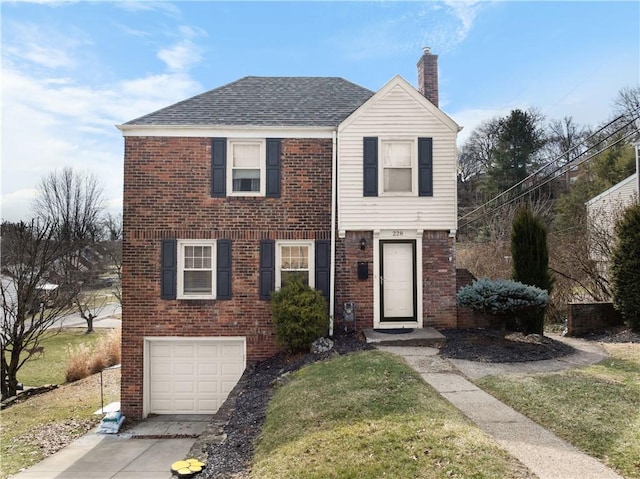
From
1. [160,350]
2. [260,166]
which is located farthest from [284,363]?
[260,166]

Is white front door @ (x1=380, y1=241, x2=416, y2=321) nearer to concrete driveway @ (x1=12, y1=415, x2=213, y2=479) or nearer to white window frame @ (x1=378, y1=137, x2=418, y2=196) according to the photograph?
white window frame @ (x1=378, y1=137, x2=418, y2=196)

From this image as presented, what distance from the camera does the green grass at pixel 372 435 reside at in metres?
4.25

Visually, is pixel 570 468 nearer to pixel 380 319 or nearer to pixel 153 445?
pixel 380 319

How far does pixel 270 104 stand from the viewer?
12.5 metres

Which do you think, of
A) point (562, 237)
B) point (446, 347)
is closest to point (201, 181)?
point (446, 347)

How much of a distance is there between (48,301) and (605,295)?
19.2m

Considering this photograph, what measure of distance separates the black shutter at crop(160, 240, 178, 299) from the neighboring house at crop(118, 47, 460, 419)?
35mm

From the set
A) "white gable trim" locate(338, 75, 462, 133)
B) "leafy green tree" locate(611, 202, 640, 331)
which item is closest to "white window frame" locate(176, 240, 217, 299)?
"white gable trim" locate(338, 75, 462, 133)

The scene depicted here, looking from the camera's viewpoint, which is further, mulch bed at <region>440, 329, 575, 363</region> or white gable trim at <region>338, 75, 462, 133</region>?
white gable trim at <region>338, 75, 462, 133</region>

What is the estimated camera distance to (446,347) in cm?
968

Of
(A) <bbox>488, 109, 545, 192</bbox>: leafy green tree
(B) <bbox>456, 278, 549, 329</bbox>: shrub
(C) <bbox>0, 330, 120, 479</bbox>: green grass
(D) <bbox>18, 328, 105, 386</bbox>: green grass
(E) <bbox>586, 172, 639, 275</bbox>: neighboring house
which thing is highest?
(A) <bbox>488, 109, 545, 192</bbox>: leafy green tree

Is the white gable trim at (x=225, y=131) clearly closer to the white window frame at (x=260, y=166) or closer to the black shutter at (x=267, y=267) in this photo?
the white window frame at (x=260, y=166)

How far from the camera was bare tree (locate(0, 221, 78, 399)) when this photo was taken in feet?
49.3

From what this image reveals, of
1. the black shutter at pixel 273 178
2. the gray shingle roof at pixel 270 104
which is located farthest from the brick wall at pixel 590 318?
the black shutter at pixel 273 178
